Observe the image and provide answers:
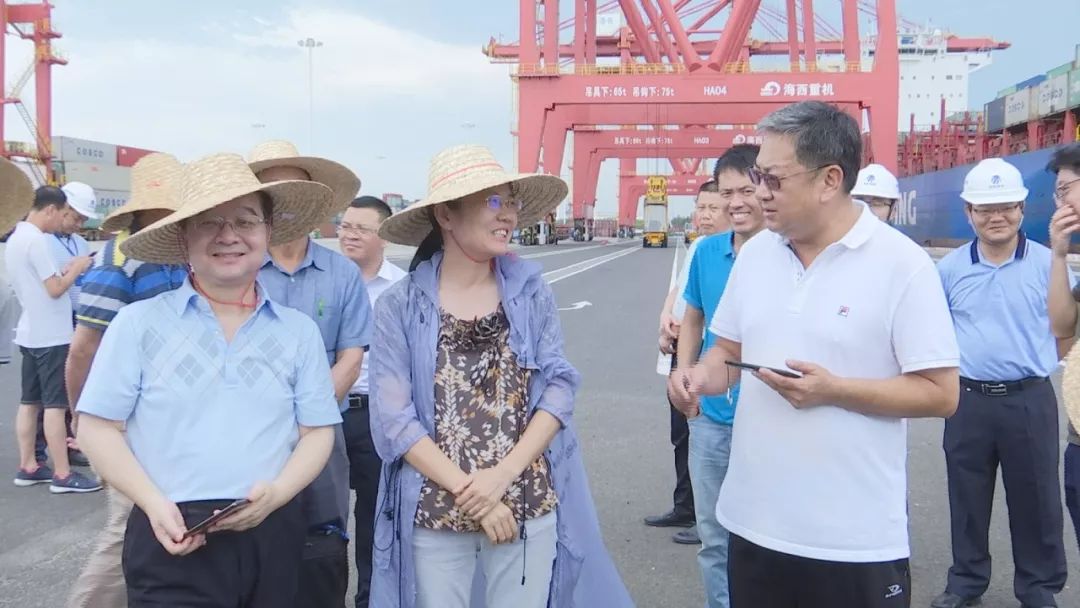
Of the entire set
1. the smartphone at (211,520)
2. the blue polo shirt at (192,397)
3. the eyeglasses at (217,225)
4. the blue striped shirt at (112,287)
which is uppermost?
the eyeglasses at (217,225)

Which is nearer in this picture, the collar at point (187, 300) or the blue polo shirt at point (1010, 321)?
the collar at point (187, 300)

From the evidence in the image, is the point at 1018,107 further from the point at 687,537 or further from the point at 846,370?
the point at 846,370

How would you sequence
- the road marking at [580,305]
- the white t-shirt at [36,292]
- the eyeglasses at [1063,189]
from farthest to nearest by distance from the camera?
the road marking at [580,305] → the white t-shirt at [36,292] → the eyeglasses at [1063,189]

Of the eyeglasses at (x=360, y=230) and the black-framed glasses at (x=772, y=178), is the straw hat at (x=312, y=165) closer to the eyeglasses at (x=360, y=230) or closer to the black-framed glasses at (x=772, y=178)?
the eyeglasses at (x=360, y=230)

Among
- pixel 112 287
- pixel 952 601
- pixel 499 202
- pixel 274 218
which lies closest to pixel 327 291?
pixel 274 218

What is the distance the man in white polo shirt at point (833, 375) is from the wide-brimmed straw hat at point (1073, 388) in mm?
229

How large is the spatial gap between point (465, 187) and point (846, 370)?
1.08 meters

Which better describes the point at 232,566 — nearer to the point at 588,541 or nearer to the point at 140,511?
the point at 140,511

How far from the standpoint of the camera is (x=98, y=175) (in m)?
49.0

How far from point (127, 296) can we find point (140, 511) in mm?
1183

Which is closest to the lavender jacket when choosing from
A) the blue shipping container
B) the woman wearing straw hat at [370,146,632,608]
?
the woman wearing straw hat at [370,146,632,608]

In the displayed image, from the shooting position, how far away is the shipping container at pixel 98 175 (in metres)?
47.7

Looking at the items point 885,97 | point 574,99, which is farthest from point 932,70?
point 574,99

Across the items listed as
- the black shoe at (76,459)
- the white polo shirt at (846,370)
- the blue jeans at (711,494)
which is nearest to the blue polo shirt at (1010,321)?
the blue jeans at (711,494)
